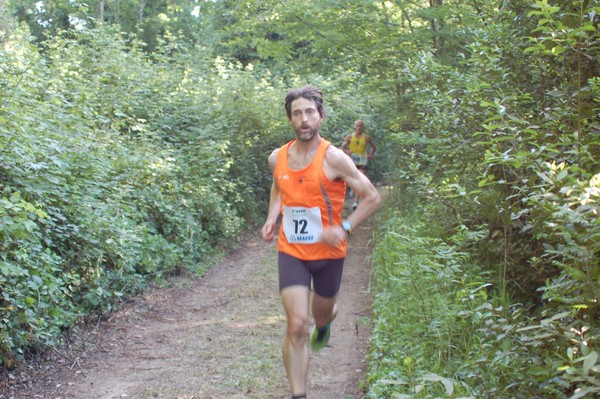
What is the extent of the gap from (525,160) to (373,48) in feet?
30.1

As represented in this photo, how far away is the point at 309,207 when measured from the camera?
4637 millimetres

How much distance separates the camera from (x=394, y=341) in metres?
5.77

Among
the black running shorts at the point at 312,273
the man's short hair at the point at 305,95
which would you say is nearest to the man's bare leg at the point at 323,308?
the black running shorts at the point at 312,273

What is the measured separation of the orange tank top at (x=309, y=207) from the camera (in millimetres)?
4633

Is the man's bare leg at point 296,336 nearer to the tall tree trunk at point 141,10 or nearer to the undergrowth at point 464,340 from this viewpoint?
the undergrowth at point 464,340

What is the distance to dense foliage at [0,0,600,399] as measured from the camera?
3.47m

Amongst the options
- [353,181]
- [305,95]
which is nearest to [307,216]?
[353,181]

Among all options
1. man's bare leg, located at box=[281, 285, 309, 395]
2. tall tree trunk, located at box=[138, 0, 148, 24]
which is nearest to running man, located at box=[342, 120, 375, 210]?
man's bare leg, located at box=[281, 285, 309, 395]

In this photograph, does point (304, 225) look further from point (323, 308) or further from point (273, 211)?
point (323, 308)

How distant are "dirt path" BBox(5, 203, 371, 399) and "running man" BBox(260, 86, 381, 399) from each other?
1.00m

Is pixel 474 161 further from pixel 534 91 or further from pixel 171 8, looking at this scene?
pixel 171 8

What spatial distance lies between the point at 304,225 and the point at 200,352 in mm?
2332

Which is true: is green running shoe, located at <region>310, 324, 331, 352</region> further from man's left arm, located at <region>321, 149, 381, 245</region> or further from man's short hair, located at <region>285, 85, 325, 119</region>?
man's short hair, located at <region>285, 85, 325, 119</region>

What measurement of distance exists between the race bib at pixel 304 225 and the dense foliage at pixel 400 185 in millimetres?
1013
